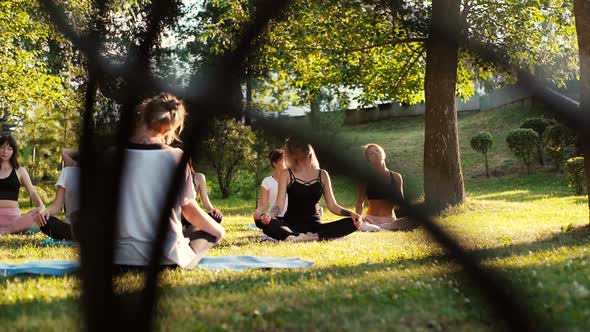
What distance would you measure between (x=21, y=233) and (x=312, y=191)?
4409 millimetres

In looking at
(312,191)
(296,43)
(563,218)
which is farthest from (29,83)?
(563,218)

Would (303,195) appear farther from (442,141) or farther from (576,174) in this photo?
(576,174)

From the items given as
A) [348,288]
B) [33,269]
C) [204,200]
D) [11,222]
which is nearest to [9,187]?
[11,222]

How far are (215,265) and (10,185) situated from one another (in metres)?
4.90

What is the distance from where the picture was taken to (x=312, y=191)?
821cm

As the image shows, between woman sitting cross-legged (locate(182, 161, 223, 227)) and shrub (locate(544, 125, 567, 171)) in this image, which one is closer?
woman sitting cross-legged (locate(182, 161, 223, 227))

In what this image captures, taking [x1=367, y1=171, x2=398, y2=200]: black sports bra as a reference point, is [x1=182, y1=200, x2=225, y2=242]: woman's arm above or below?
below

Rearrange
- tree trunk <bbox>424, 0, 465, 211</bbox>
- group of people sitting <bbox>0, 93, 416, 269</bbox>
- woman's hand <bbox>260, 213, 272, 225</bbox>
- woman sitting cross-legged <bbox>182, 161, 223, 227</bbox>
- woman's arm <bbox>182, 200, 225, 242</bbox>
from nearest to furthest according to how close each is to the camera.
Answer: group of people sitting <bbox>0, 93, 416, 269</bbox> < woman's arm <bbox>182, 200, 225, 242</bbox> < woman sitting cross-legged <bbox>182, 161, 223, 227</bbox> < woman's hand <bbox>260, 213, 272, 225</bbox> < tree trunk <bbox>424, 0, 465, 211</bbox>

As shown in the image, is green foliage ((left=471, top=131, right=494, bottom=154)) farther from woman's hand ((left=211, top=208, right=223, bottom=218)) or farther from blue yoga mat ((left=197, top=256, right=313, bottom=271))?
blue yoga mat ((left=197, top=256, right=313, bottom=271))

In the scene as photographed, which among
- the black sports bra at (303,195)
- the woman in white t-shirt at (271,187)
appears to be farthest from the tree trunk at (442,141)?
the black sports bra at (303,195)

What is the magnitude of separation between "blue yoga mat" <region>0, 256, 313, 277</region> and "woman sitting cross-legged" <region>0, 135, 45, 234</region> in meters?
4.13

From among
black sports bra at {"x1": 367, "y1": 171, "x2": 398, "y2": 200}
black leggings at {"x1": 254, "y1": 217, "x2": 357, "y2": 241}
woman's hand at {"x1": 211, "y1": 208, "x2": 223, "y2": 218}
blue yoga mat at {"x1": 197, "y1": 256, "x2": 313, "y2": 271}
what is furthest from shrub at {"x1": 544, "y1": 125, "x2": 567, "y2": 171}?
black sports bra at {"x1": 367, "y1": 171, "x2": 398, "y2": 200}

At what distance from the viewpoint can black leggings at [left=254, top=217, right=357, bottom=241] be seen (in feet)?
27.0

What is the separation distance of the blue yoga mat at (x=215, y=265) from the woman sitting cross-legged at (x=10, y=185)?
163 inches
